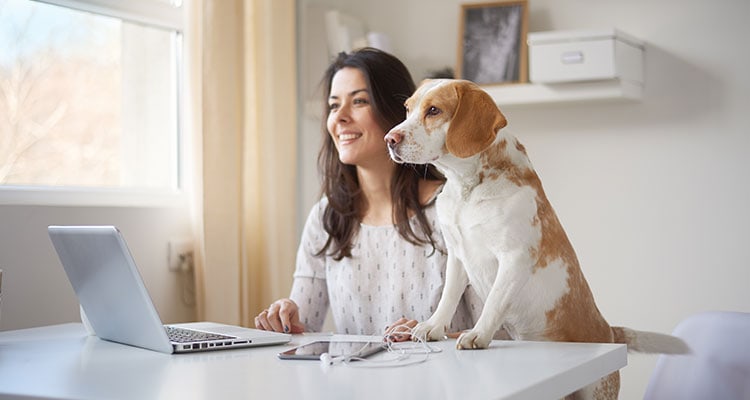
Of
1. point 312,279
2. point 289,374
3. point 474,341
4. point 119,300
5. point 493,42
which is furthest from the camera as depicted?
point 493,42

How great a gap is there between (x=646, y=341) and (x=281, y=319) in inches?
27.9

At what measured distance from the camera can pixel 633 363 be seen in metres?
2.49

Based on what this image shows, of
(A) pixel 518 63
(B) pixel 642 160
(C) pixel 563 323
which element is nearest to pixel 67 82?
(A) pixel 518 63

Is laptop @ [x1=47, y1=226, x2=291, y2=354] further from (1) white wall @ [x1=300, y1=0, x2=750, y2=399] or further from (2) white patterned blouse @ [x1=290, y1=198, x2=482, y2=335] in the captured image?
(1) white wall @ [x1=300, y1=0, x2=750, y2=399]

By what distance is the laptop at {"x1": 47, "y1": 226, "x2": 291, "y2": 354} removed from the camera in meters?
1.29

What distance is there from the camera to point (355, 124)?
6.22 ft

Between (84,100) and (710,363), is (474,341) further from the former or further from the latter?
(84,100)

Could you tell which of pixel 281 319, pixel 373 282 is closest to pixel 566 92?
pixel 373 282

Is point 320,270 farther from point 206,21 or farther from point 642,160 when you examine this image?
point 642,160

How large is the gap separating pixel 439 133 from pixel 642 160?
1.39 meters

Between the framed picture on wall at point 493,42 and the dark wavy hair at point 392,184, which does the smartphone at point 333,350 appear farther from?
the framed picture on wall at point 493,42

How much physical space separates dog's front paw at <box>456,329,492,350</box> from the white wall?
1375mm

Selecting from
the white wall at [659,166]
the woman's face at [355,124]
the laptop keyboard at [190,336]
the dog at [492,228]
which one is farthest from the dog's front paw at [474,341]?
the white wall at [659,166]

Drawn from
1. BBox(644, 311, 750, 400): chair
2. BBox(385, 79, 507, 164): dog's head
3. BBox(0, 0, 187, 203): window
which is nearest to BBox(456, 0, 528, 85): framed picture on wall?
BBox(0, 0, 187, 203): window
